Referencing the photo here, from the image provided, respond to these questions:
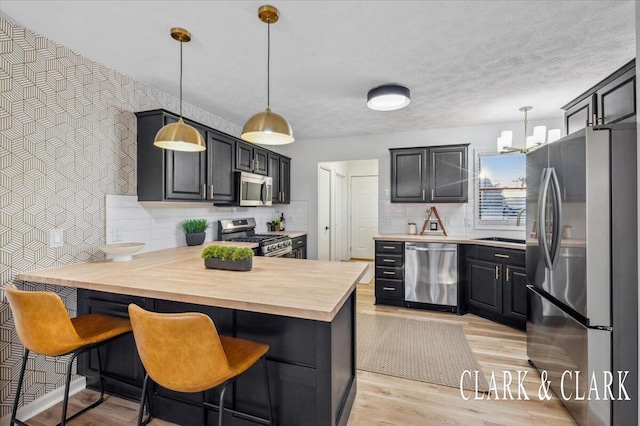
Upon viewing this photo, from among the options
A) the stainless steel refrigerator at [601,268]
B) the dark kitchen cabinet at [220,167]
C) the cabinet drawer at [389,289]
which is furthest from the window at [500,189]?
the dark kitchen cabinet at [220,167]

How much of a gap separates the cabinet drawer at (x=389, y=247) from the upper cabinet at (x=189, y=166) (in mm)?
2044

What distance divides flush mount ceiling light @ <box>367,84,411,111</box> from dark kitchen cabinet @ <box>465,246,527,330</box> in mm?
2042

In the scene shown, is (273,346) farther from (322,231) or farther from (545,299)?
(322,231)

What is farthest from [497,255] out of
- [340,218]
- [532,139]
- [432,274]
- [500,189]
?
[340,218]

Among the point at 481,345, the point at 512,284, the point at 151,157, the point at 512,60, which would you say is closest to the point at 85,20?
the point at 151,157

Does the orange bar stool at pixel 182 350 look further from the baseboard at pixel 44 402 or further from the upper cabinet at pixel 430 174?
the upper cabinet at pixel 430 174

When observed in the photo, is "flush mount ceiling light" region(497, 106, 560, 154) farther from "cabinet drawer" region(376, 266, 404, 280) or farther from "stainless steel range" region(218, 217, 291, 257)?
"stainless steel range" region(218, 217, 291, 257)

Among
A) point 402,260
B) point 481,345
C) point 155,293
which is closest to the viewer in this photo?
point 155,293

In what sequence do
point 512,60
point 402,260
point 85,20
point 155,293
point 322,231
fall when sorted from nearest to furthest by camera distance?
point 155,293, point 85,20, point 512,60, point 402,260, point 322,231

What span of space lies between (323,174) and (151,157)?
3506 mm

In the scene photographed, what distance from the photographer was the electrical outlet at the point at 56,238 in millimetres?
2158

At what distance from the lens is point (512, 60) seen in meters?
2.47

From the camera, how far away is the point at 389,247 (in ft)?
13.4

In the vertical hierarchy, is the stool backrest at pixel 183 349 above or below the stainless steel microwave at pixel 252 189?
below
